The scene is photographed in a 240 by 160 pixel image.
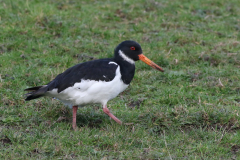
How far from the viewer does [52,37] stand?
30.1ft

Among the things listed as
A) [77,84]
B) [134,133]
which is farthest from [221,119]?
[77,84]

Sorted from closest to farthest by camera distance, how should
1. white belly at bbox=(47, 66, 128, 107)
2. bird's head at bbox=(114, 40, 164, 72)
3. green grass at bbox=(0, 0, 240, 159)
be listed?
1. green grass at bbox=(0, 0, 240, 159)
2. white belly at bbox=(47, 66, 128, 107)
3. bird's head at bbox=(114, 40, 164, 72)

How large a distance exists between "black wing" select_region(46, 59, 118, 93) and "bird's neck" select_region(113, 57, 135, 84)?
150 mm

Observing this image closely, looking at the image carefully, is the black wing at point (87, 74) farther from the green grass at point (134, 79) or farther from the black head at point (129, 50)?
the green grass at point (134, 79)

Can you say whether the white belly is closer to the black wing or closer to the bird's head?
the black wing

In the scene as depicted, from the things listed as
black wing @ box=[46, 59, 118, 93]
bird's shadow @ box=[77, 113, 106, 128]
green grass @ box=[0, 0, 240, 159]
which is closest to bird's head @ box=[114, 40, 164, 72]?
black wing @ box=[46, 59, 118, 93]

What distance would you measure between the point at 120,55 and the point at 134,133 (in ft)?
4.78

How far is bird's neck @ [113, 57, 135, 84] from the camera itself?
223 inches

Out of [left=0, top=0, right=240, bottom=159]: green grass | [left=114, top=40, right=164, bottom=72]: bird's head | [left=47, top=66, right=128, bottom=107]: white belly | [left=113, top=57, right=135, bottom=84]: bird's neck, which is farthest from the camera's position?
[left=114, top=40, right=164, bottom=72]: bird's head

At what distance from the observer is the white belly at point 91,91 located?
17.7 feet

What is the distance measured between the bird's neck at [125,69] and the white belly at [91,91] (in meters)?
0.10

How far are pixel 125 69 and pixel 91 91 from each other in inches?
27.8

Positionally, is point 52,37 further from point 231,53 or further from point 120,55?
point 231,53

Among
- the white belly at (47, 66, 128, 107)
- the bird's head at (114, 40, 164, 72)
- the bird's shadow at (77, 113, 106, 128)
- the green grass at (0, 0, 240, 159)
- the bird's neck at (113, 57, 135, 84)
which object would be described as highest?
the bird's head at (114, 40, 164, 72)
